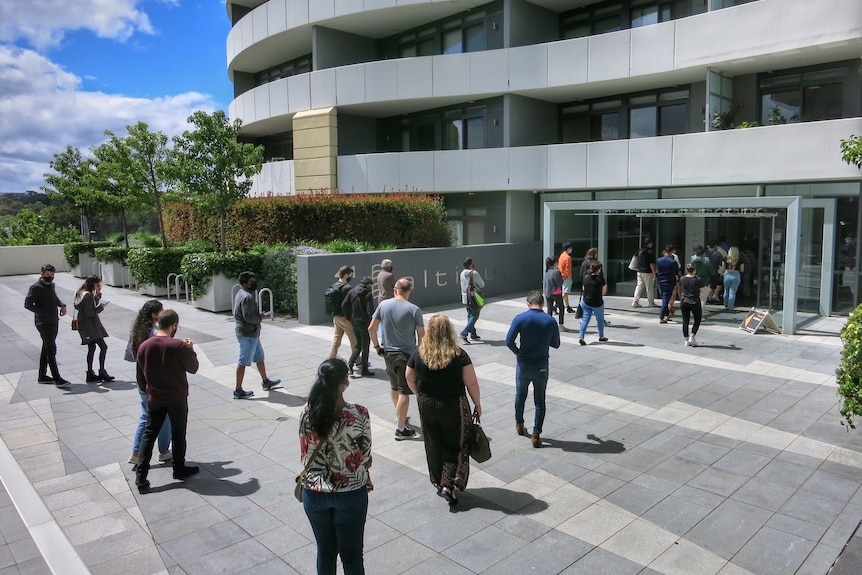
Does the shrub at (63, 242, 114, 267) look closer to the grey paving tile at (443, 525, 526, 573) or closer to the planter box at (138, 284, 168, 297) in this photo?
the planter box at (138, 284, 168, 297)

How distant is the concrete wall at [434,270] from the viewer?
14508mm

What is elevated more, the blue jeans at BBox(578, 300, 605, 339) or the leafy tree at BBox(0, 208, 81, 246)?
the leafy tree at BBox(0, 208, 81, 246)

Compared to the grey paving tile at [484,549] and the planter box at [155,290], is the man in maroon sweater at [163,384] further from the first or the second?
the planter box at [155,290]

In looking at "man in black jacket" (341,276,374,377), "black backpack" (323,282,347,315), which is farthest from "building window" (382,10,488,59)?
"man in black jacket" (341,276,374,377)

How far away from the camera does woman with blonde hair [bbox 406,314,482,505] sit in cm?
535

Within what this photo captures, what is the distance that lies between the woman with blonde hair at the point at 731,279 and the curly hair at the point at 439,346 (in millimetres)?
12507

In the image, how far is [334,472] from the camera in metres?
3.62

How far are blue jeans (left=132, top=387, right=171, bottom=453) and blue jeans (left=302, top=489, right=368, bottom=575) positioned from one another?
3.23 meters

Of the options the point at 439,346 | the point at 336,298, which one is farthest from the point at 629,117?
the point at 439,346

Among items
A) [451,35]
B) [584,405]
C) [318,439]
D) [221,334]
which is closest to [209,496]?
[318,439]

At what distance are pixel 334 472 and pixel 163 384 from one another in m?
3.00

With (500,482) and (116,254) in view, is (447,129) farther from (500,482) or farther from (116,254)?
(500,482)

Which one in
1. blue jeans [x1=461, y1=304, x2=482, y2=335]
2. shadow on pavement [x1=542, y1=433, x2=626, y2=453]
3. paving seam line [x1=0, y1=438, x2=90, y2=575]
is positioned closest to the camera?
paving seam line [x1=0, y1=438, x2=90, y2=575]

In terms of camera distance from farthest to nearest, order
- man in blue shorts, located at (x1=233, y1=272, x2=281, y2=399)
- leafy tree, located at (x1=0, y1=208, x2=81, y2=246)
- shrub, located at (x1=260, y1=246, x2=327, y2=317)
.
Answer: leafy tree, located at (x1=0, y1=208, x2=81, y2=246) → shrub, located at (x1=260, y1=246, x2=327, y2=317) → man in blue shorts, located at (x1=233, y1=272, x2=281, y2=399)
